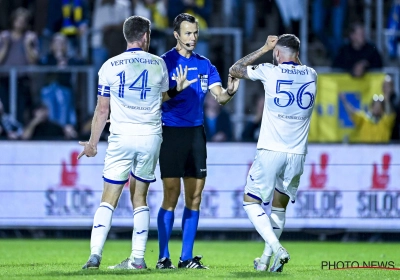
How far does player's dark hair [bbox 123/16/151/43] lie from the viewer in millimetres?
8875

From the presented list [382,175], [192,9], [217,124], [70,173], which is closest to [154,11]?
[192,9]

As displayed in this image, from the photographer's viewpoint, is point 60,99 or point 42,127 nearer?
point 42,127

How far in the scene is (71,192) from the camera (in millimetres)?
14500

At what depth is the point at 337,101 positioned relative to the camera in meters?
16.1

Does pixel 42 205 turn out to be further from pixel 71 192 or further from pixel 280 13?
pixel 280 13

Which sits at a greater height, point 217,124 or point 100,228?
point 217,124

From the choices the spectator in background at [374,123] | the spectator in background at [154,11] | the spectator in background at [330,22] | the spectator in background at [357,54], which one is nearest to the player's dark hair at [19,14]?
the spectator in background at [154,11]

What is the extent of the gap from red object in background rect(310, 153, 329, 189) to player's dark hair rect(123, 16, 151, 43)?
6127 mm

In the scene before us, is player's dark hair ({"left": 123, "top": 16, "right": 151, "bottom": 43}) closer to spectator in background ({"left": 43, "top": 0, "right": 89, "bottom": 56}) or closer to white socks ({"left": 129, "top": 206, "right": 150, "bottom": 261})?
white socks ({"left": 129, "top": 206, "right": 150, "bottom": 261})

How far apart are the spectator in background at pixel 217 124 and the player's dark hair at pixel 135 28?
6.80 metres

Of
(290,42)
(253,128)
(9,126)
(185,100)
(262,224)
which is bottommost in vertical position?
(262,224)

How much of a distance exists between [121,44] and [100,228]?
8597mm

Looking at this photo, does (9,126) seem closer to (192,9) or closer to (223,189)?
(192,9)

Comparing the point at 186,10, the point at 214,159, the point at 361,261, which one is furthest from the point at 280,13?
the point at 361,261
